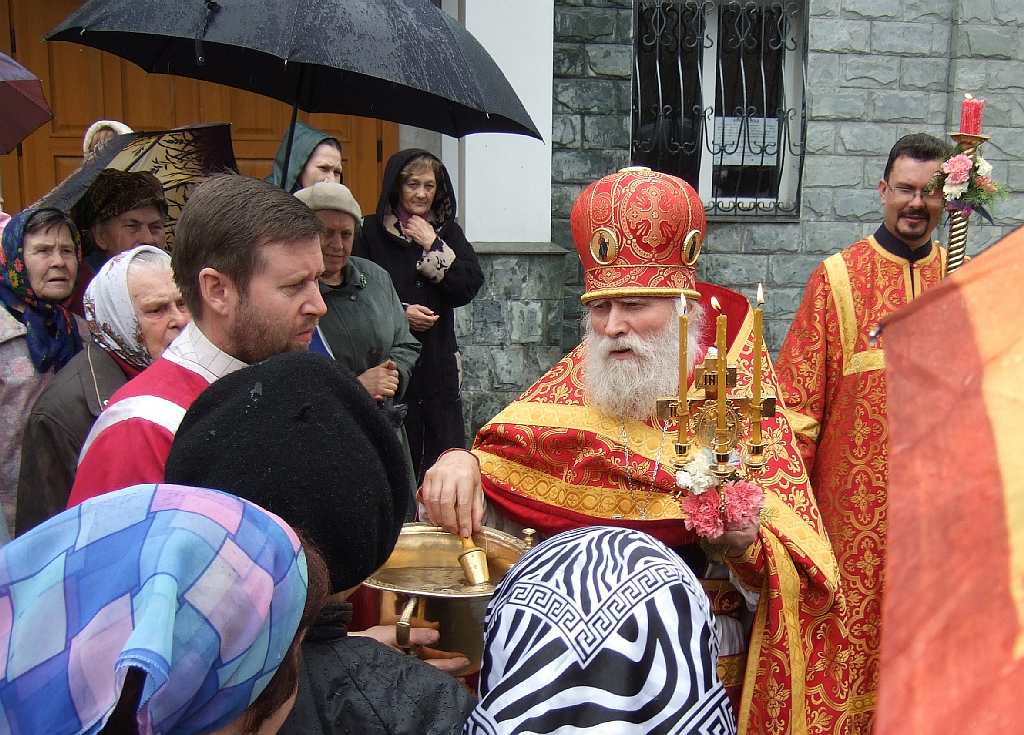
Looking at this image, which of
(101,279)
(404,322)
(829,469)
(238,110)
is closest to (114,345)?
(101,279)

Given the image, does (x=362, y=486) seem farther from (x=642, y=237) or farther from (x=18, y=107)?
(x=18, y=107)

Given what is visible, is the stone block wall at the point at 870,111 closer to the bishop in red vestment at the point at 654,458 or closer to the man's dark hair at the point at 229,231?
the bishop in red vestment at the point at 654,458

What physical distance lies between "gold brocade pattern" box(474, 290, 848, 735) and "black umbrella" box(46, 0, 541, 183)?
864 mm

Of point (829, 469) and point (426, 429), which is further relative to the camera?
point (426, 429)

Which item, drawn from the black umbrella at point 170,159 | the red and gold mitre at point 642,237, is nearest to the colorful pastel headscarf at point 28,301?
the black umbrella at point 170,159

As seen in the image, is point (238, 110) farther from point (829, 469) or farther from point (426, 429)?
point (829, 469)

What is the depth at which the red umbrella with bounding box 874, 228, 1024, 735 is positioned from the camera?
65 cm

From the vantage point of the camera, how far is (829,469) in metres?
4.15

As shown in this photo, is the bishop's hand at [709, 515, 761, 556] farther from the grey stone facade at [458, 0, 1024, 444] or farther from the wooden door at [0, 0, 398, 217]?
the wooden door at [0, 0, 398, 217]

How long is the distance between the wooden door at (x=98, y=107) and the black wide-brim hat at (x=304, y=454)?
602cm

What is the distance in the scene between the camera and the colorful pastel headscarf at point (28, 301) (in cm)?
347

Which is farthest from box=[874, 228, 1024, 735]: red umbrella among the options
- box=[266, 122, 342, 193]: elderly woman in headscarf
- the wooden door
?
the wooden door

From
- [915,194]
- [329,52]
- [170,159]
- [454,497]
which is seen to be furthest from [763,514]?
[170,159]

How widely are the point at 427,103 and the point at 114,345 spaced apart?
4.12 ft
